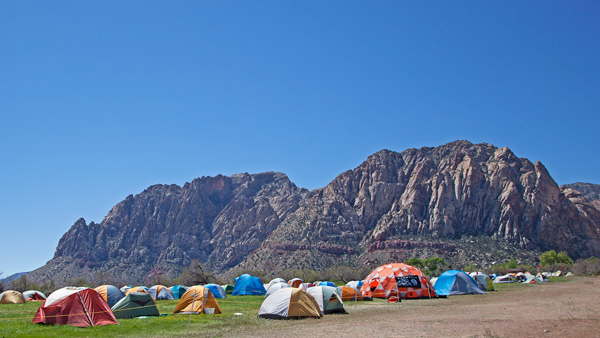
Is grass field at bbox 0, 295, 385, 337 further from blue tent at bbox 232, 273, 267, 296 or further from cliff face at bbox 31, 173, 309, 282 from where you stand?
cliff face at bbox 31, 173, 309, 282

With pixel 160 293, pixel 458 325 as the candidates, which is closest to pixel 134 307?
pixel 458 325

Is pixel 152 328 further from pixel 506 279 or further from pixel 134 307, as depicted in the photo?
pixel 506 279

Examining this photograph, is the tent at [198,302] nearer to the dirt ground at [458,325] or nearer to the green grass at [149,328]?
the green grass at [149,328]

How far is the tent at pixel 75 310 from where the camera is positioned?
18.6m

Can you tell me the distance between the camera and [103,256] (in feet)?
526

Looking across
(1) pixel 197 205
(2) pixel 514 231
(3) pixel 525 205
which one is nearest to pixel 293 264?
(2) pixel 514 231

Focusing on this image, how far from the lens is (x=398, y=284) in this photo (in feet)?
118

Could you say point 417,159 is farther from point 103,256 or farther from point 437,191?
point 103,256

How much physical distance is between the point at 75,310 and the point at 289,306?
9651 millimetres

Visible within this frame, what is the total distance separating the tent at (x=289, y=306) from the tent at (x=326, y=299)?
161cm

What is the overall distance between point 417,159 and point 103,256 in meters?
119

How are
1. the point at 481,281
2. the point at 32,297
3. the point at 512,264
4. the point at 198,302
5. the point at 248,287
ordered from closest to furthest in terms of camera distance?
the point at 198,302, the point at 32,297, the point at 481,281, the point at 248,287, the point at 512,264

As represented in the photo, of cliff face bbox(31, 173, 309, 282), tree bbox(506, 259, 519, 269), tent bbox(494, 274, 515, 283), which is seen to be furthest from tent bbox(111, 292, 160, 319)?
cliff face bbox(31, 173, 309, 282)

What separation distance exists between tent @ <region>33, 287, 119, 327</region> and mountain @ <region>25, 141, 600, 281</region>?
8957 cm
